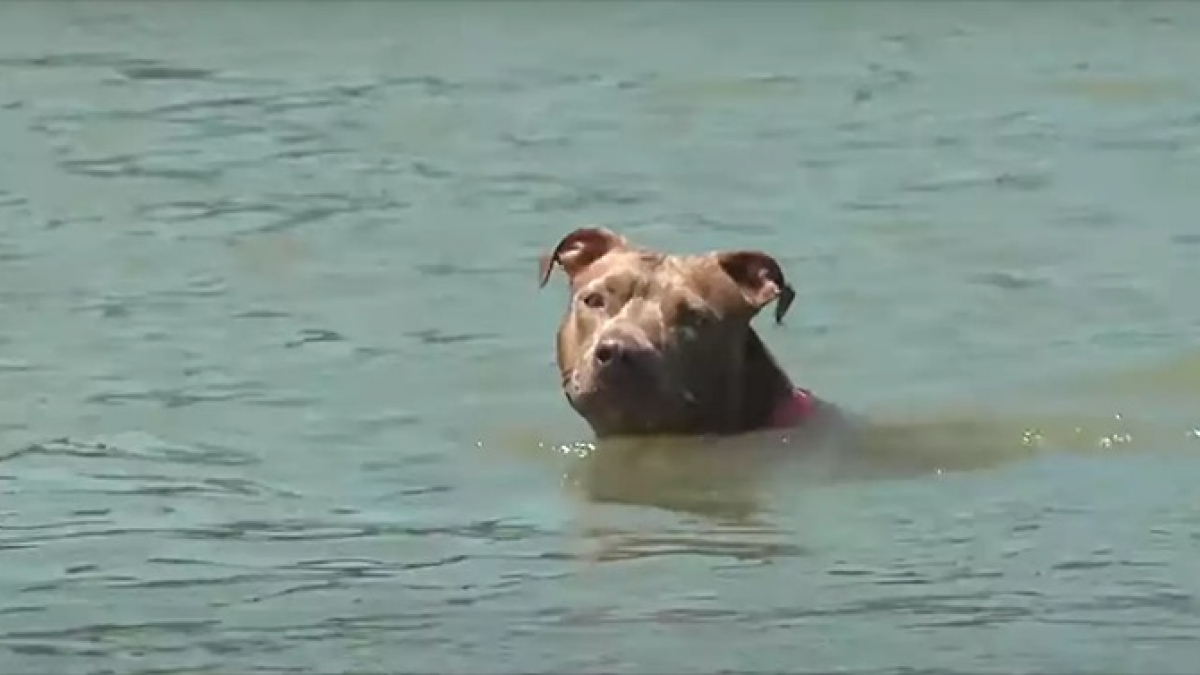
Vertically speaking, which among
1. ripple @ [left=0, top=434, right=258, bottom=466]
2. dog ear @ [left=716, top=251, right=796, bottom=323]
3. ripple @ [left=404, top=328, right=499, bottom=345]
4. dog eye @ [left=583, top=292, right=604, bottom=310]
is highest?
dog ear @ [left=716, top=251, right=796, bottom=323]

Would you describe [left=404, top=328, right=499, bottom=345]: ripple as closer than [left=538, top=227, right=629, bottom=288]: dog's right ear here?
No

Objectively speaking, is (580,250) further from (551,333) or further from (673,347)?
(551,333)

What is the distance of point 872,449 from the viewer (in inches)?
414

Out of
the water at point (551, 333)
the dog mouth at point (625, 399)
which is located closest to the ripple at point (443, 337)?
the water at point (551, 333)

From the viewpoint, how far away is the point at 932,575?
330 inches

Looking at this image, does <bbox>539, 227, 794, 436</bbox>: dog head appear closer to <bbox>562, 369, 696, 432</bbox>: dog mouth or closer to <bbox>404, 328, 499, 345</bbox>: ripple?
<bbox>562, 369, 696, 432</bbox>: dog mouth

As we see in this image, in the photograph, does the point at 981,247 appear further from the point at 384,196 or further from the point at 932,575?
the point at 932,575

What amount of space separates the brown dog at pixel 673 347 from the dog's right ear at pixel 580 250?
12 mm

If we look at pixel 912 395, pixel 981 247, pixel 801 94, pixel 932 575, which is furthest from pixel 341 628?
pixel 801 94

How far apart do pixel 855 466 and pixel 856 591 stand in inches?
80.0

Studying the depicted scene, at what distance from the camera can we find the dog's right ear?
35.6 ft

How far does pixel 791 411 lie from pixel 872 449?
12.9 inches

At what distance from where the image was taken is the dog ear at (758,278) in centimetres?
1051

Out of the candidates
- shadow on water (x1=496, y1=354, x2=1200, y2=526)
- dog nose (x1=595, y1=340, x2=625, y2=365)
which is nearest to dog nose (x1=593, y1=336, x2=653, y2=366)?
dog nose (x1=595, y1=340, x2=625, y2=365)
